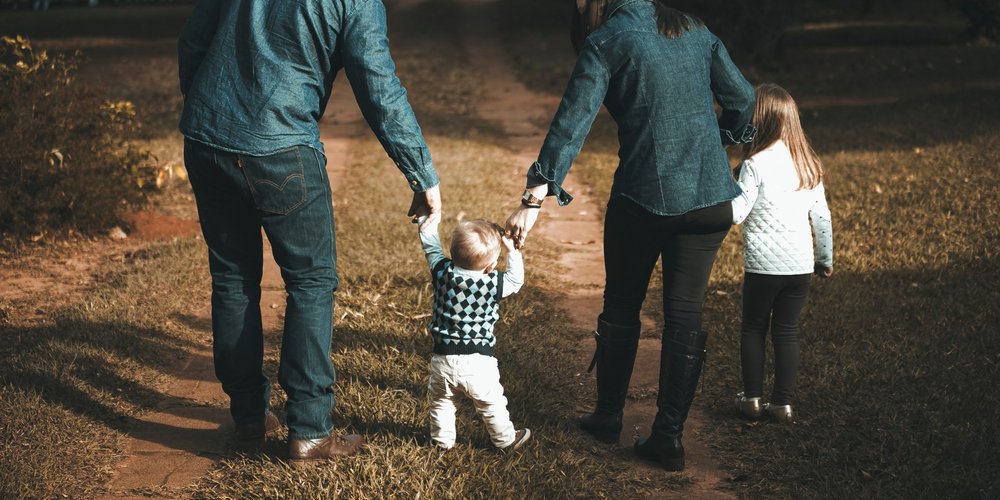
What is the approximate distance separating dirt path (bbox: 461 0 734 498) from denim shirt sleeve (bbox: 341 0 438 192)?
54.1 inches

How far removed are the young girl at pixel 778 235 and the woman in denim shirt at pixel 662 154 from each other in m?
0.33

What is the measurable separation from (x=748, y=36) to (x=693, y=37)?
39.4 feet

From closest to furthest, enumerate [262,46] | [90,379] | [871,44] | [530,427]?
[262,46] → [530,427] → [90,379] → [871,44]

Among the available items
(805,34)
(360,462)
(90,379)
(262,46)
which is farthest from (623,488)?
(805,34)

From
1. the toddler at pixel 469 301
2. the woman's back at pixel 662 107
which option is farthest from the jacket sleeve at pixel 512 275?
the woman's back at pixel 662 107

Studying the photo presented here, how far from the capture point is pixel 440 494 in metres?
3.09

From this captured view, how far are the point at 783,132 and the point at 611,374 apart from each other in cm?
115

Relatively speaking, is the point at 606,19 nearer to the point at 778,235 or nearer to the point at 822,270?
the point at 778,235

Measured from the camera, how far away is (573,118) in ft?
9.91

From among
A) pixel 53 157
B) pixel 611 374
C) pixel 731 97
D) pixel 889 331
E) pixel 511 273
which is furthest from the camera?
pixel 53 157

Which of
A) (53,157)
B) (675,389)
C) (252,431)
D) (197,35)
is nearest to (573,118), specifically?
(675,389)

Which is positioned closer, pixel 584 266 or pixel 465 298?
pixel 465 298

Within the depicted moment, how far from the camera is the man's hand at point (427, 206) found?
10.1ft

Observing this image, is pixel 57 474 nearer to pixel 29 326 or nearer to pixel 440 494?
pixel 440 494
